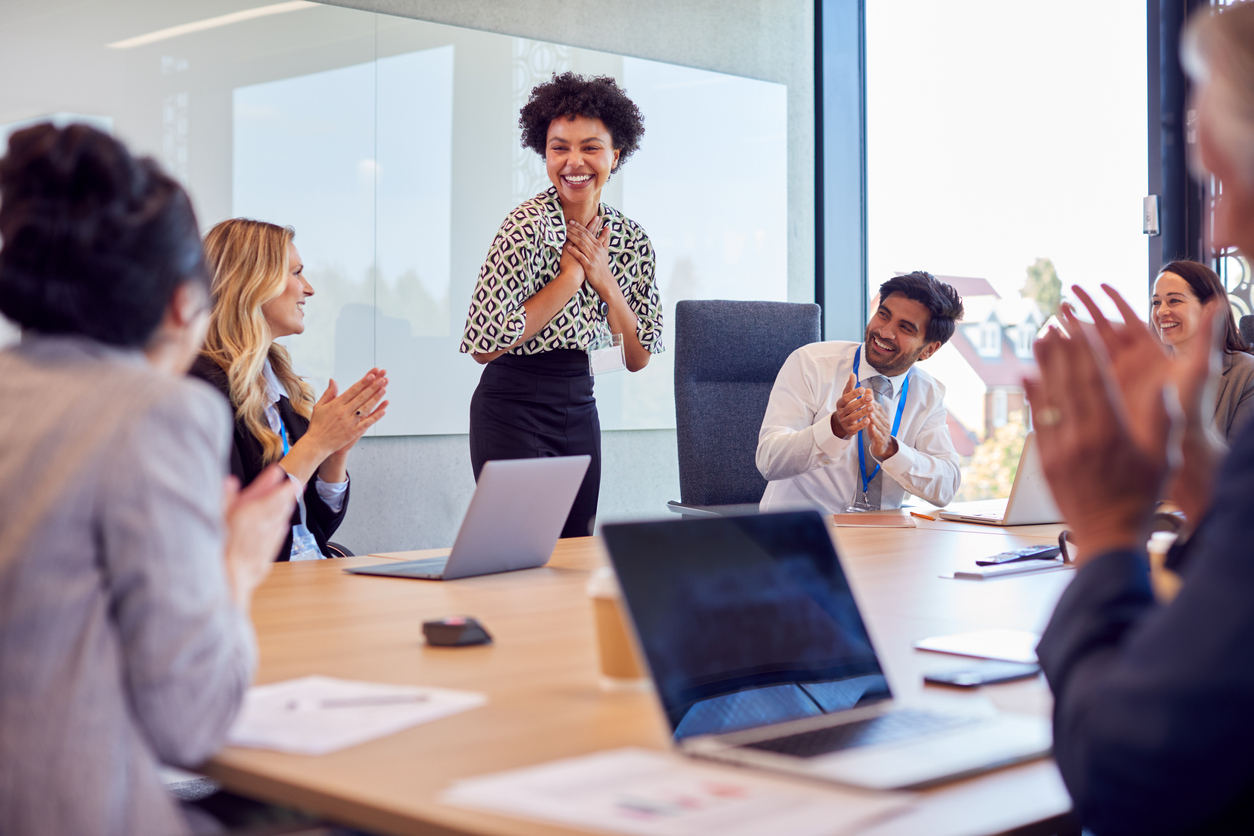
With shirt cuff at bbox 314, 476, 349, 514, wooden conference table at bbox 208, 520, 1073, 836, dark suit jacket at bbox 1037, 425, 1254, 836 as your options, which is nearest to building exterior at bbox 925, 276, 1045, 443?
wooden conference table at bbox 208, 520, 1073, 836

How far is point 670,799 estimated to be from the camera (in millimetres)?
827

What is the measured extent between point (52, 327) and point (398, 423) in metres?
3.17

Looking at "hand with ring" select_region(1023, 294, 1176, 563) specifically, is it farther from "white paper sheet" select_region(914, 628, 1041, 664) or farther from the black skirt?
the black skirt

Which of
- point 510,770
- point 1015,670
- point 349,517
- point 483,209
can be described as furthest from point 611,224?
point 510,770

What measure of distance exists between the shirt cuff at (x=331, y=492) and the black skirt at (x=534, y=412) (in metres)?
0.61

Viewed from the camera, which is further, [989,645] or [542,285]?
[542,285]

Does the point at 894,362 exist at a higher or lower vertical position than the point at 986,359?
lower

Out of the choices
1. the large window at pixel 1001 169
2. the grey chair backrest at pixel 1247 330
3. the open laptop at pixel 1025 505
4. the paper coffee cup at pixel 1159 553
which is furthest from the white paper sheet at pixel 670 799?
the large window at pixel 1001 169

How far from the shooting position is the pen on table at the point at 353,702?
109 cm

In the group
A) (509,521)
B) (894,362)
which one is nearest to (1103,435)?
(509,521)

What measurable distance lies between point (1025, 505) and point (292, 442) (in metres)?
1.64

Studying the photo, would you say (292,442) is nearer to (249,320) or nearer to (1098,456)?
(249,320)

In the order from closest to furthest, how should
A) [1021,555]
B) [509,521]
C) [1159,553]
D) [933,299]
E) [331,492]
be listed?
[1159,553]
[509,521]
[1021,555]
[331,492]
[933,299]

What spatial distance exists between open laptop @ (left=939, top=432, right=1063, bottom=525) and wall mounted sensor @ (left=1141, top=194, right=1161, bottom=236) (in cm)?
212
